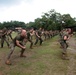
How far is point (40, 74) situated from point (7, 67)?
6.31ft

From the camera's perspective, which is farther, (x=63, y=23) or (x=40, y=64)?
(x=63, y=23)

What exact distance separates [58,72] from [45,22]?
77020mm

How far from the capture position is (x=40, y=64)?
456 inches

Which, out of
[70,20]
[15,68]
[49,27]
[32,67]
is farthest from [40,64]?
[70,20]

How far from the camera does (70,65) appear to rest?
1184 cm

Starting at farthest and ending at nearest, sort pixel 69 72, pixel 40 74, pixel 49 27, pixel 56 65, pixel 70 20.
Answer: pixel 70 20 → pixel 49 27 → pixel 56 65 → pixel 69 72 → pixel 40 74

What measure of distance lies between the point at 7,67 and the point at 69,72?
3.06 metres

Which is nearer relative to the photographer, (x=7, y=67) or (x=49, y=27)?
(x=7, y=67)

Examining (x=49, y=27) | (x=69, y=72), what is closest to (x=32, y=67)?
(x=69, y=72)

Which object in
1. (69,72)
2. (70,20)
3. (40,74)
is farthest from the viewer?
(70,20)

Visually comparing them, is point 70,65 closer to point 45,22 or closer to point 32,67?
point 32,67

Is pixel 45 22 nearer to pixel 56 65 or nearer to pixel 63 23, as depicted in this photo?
pixel 63 23

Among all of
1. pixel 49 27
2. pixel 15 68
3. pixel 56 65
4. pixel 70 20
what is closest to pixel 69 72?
pixel 56 65

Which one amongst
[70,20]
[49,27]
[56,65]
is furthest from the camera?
[70,20]
